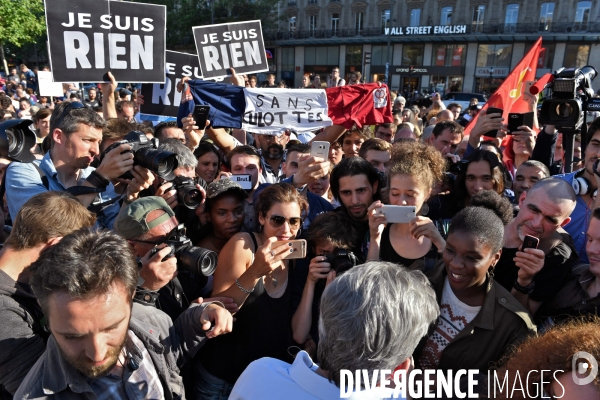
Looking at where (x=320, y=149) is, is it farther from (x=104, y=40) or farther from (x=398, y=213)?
(x=104, y=40)

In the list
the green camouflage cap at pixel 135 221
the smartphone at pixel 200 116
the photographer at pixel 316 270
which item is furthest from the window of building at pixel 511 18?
the green camouflage cap at pixel 135 221

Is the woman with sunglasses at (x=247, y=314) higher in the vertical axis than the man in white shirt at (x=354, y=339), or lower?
lower

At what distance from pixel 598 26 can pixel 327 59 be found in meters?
22.8

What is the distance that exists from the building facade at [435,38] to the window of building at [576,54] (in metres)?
0.07

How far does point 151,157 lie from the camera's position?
2.60m

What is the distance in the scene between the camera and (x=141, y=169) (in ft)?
8.98

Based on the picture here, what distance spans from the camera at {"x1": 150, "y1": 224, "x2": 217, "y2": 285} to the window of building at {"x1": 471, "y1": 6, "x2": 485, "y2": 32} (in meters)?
40.4

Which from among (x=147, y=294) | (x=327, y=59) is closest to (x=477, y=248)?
(x=147, y=294)

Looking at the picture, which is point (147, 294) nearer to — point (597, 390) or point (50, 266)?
point (50, 266)

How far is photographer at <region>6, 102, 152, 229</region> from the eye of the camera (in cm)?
266

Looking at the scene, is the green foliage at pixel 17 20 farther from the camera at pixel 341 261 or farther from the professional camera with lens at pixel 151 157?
the camera at pixel 341 261

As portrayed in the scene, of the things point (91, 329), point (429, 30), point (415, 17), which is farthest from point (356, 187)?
point (415, 17)

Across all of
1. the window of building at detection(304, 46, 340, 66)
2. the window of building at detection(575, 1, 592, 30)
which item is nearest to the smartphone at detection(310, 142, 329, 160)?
the window of building at detection(575, 1, 592, 30)

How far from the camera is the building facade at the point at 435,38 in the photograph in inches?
1330
